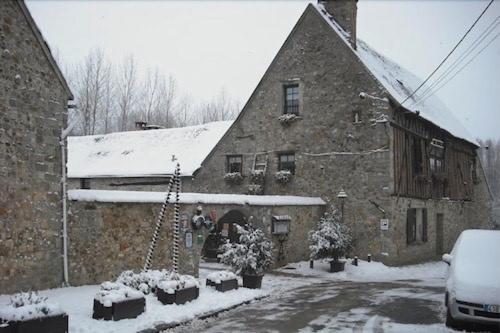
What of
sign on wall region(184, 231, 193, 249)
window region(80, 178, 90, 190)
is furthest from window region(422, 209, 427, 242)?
window region(80, 178, 90, 190)

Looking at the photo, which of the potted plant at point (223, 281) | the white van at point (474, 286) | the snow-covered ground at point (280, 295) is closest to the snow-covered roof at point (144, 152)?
the snow-covered ground at point (280, 295)

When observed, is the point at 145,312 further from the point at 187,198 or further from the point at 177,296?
the point at 187,198

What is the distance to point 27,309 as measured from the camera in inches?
280

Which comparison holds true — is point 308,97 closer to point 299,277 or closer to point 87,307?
point 299,277

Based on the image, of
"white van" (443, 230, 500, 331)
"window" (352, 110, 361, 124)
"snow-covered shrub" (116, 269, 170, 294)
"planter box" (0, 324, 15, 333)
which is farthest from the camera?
"window" (352, 110, 361, 124)

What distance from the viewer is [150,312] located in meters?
9.34

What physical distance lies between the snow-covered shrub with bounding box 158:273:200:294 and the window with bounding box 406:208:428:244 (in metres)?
12.4

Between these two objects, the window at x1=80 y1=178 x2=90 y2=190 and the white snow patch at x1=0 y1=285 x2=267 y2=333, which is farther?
the window at x1=80 y1=178 x2=90 y2=190

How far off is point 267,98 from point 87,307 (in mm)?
15274

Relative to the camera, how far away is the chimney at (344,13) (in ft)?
71.8

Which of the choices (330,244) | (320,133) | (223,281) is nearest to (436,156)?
(320,133)

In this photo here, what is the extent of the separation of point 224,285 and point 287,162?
35.6 ft

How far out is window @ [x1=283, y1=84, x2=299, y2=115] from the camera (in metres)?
21.9

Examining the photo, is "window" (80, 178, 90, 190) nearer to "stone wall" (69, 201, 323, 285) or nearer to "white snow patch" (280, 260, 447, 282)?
"white snow patch" (280, 260, 447, 282)
